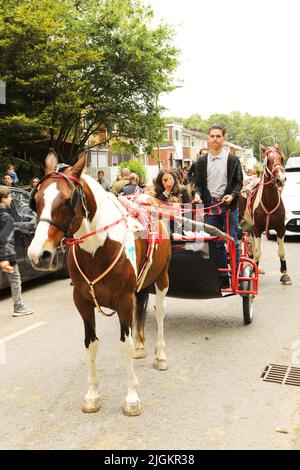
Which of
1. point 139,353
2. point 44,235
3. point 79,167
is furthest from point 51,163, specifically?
point 139,353

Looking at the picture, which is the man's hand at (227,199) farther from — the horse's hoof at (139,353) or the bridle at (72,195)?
the bridle at (72,195)

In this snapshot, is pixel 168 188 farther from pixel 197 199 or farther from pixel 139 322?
pixel 139 322

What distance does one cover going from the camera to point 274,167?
26.7ft

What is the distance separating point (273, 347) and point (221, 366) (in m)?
0.86

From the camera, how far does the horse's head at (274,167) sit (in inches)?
318

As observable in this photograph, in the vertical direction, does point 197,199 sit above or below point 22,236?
above

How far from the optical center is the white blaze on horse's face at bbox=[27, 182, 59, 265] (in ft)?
9.46

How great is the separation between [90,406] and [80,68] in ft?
57.6

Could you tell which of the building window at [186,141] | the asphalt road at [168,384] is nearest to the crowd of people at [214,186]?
the asphalt road at [168,384]

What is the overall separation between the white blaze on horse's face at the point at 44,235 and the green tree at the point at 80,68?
1380cm

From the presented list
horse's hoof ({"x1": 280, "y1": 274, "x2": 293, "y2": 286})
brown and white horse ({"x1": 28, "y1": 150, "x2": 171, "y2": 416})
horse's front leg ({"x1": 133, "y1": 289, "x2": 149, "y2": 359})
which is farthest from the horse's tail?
horse's hoof ({"x1": 280, "y1": 274, "x2": 293, "y2": 286})

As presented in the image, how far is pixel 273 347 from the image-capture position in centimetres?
530

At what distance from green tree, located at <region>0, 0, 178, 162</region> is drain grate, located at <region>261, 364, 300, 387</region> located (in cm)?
1354
